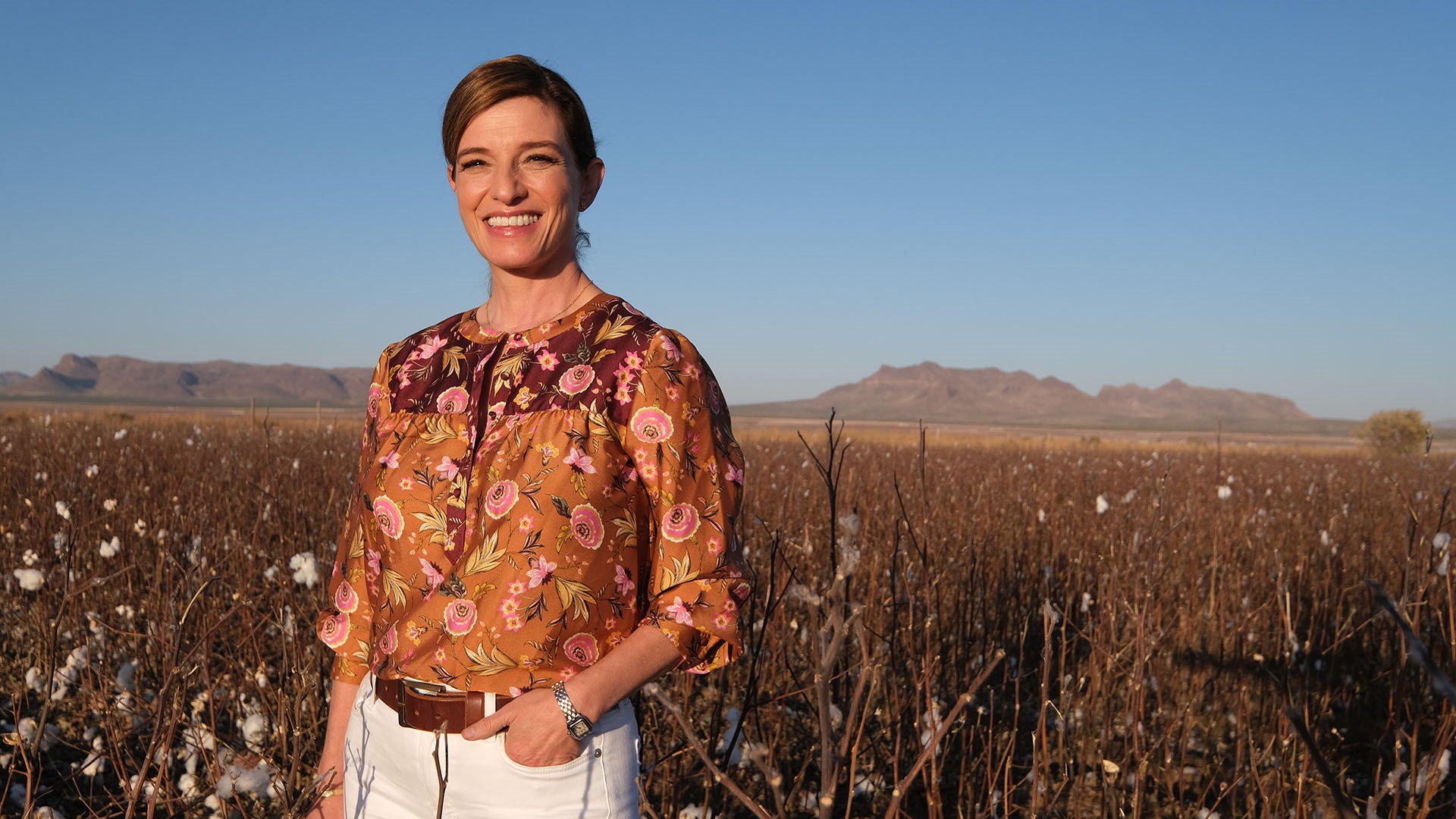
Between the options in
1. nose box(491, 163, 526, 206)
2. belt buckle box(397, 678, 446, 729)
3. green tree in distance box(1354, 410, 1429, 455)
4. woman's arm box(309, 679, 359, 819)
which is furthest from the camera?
green tree in distance box(1354, 410, 1429, 455)

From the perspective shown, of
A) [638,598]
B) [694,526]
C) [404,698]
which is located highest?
[694,526]

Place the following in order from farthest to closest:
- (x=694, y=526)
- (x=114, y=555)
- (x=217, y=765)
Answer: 1. (x=114, y=555)
2. (x=217, y=765)
3. (x=694, y=526)

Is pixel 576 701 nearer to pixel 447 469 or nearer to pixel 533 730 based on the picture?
pixel 533 730

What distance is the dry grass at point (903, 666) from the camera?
6.75ft

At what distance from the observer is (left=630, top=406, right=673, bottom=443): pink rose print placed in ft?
3.99

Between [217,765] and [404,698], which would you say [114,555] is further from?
[404,698]

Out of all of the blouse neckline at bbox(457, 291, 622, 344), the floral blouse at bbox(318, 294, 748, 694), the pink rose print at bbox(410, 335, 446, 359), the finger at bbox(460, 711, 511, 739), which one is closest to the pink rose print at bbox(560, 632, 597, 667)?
the floral blouse at bbox(318, 294, 748, 694)

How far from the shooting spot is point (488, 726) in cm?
118

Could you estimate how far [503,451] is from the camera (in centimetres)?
128

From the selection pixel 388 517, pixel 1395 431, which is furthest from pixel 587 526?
pixel 1395 431

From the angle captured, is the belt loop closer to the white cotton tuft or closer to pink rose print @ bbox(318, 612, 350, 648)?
pink rose print @ bbox(318, 612, 350, 648)

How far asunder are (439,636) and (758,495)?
20.7 feet

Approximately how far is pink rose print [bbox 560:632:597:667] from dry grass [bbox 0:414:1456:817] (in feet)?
0.54

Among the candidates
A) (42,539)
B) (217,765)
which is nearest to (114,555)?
(42,539)
